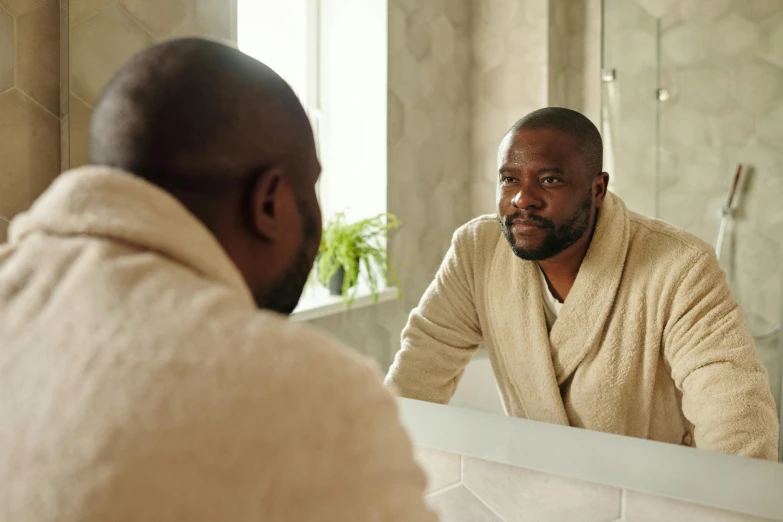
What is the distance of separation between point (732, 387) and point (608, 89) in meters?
0.38

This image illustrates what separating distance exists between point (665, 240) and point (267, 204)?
54 centimetres

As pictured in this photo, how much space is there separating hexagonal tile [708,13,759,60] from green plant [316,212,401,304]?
1.60ft

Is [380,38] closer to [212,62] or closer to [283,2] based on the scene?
[283,2]

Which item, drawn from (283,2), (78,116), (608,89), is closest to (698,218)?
(608,89)

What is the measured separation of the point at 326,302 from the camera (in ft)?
3.51

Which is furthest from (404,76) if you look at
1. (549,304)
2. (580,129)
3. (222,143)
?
(222,143)

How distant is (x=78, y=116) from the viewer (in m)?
1.11

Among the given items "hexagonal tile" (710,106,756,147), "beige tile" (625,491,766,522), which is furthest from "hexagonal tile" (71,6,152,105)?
"beige tile" (625,491,766,522)

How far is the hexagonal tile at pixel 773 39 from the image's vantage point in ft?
2.64

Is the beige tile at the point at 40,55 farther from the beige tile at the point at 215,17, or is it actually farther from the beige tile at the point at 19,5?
the beige tile at the point at 215,17

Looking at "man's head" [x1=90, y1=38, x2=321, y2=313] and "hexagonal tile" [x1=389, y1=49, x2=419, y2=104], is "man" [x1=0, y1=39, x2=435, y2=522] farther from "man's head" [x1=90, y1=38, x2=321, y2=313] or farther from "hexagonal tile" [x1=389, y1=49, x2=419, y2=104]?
"hexagonal tile" [x1=389, y1=49, x2=419, y2=104]

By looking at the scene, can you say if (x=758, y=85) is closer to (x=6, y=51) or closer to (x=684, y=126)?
(x=684, y=126)

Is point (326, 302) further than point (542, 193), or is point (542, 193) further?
point (326, 302)

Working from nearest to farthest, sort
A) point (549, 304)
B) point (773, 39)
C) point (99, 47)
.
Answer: point (773, 39) < point (549, 304) < point (99, 47)
